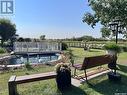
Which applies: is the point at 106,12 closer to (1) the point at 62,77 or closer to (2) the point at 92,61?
(2) the point at 92,61

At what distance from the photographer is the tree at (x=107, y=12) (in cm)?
Result: 2297

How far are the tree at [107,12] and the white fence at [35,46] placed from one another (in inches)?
224

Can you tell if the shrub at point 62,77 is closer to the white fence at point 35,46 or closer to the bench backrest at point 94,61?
the bench backrest at point 94,61

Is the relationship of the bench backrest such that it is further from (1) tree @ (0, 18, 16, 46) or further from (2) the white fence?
(1) tree @ (0, 18, 16, 46)

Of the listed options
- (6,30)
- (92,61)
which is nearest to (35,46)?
(6,30)

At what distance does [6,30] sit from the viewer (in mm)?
33219

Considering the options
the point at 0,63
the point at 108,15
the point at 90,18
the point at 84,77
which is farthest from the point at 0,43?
the point at 84,77

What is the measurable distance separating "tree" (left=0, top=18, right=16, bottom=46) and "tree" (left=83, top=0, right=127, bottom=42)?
451 inches

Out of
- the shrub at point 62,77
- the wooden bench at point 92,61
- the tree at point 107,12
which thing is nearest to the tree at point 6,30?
the tree at point 107,12

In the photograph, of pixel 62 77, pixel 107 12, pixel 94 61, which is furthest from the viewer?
pixel 107 12

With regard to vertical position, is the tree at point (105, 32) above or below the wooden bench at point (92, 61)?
above

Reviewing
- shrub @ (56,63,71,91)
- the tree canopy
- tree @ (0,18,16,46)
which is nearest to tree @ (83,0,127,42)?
the tree canopy

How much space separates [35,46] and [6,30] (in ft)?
39.4

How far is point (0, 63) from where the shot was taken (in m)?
12.7
